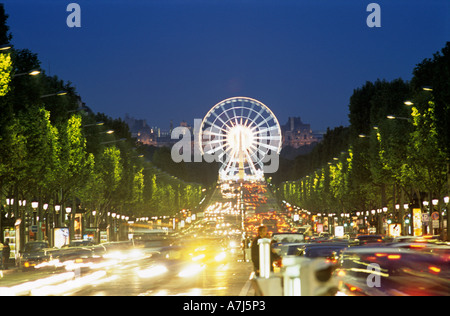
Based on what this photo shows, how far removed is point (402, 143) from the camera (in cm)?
8406

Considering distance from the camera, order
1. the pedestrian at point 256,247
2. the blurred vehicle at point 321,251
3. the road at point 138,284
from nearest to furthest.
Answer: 1. the pedestrian at point 256,247
2. the road at point 138,284
3. the blurred vehicle at point 321,251

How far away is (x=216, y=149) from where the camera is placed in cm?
17812

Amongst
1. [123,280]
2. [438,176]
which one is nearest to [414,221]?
[438,176]

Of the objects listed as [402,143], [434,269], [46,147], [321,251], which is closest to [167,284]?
[321,251]

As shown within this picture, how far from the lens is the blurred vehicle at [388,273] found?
1755 centimetres

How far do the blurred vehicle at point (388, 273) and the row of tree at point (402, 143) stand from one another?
149 ft

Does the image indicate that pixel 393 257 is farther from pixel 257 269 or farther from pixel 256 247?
pixel 256 247

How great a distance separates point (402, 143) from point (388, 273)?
6690 cm

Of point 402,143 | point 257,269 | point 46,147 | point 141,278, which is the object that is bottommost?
point 141,278

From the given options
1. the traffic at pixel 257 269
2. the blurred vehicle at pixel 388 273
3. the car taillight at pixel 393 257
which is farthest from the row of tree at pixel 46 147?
the car taillight at pixel 393 257

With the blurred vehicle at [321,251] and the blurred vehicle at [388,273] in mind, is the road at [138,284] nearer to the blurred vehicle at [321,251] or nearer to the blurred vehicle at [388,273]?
the blurred vehicle at [321,251]

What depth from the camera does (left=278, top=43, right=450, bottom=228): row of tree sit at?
2625 inches

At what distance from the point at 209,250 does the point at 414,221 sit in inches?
1229
